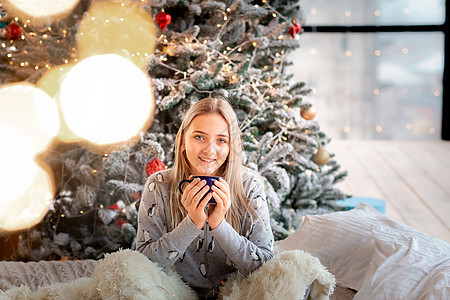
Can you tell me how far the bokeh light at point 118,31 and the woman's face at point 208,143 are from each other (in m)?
1.08

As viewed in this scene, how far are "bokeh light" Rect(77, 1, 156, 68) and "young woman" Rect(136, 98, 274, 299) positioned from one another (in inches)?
41.8

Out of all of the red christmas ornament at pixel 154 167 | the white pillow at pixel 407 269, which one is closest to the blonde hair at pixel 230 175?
the white pillow at pixel 407 269

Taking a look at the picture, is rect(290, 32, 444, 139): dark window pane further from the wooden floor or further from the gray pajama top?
the gray pajama top

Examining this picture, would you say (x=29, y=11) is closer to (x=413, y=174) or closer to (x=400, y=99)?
(x=413, y=174)

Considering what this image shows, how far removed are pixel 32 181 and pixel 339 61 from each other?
441 cm

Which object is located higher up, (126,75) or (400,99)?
(126,75)

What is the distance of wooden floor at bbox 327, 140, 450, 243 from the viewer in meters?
3.86

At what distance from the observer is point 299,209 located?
3.21 m

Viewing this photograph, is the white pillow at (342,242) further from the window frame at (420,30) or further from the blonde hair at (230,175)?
the window frame at (420,30)

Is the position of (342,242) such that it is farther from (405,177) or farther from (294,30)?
(405,177)

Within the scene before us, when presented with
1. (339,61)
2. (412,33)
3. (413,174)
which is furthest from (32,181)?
(412,33)

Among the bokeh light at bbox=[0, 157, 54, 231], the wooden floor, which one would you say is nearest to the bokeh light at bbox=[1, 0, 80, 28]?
the bokeh light at bbox=[0, 157, 54, 231]

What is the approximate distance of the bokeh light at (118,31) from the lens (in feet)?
8.80

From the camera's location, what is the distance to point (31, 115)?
111 inches
